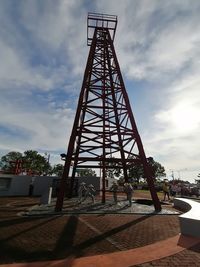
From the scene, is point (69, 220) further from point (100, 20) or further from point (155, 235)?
point (100, 20)

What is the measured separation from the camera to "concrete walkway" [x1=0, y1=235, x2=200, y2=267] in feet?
15.0

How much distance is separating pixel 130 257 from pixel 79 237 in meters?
2.09

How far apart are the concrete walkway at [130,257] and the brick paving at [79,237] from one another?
0.23 metres

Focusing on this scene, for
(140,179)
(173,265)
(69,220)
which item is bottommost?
(173,265)

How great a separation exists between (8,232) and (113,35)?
1758 cm

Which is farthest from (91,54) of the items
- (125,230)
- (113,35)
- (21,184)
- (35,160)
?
(35,160)

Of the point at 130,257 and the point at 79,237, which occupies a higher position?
the point at 79,237

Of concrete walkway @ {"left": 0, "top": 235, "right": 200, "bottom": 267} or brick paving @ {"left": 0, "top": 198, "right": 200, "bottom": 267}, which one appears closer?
concrete walkway @ {"left": 0, "top": 235, "right": 200, "bottom": 267}

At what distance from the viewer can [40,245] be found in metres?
5.77

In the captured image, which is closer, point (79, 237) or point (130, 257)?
point (130, 257)

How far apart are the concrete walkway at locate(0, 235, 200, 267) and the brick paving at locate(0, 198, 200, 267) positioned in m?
0.23

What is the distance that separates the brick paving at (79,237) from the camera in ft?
16.6

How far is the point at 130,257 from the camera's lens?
198 inches

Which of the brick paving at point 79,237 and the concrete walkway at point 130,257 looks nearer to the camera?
the concrete walkway at point 130,257
